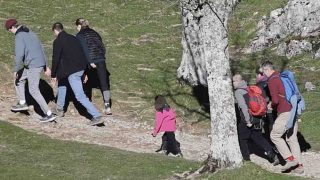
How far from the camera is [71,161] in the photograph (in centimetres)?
1416

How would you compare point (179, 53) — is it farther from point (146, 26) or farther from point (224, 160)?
point (224, 160)

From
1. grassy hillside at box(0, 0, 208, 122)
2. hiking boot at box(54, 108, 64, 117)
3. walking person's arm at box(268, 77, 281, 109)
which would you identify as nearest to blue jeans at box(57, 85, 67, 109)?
hiking boot at box(54, 108, 64, 117)

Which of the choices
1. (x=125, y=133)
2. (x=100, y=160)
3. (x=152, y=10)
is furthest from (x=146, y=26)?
(x=100, y=160)

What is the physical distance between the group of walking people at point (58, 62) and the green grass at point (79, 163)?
5.18 feet

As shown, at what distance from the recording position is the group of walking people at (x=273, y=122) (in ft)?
46.5

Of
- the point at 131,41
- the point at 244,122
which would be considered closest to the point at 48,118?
the point at 244,122

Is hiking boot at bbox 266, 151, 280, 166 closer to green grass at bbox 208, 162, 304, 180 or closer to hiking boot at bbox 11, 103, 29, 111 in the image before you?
green grass at bbox 208, 162, 304, 180

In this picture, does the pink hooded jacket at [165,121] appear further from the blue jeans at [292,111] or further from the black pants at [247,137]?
the blue jeans at [292,111]

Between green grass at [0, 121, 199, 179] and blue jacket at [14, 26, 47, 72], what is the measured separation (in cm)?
186

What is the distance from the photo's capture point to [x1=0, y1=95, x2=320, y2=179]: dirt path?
54.4ft

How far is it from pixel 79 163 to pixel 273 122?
15.4 ft

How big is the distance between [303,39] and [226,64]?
512 inches

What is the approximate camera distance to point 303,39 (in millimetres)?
25281

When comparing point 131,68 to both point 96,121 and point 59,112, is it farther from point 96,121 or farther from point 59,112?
point 96,121
